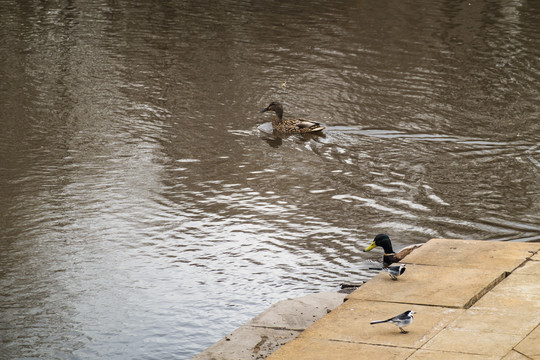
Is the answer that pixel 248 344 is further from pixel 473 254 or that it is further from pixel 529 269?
pixel 529 269

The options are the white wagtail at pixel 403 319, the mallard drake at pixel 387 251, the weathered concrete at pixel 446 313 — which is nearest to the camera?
the weathered concrete at pixel 446 313

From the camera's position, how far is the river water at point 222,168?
8.81 m

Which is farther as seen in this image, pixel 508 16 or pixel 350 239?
pixel 508 16

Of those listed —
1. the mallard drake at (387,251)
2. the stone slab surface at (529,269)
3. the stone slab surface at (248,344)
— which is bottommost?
the stone slab surface at (248,344)

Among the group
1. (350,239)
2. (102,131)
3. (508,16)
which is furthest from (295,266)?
(508,16)

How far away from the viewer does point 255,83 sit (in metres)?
19.3

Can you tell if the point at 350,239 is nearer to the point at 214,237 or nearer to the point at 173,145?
the point at 214,237

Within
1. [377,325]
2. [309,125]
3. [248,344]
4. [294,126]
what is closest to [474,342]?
[377,325]

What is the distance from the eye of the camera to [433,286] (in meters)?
7.61

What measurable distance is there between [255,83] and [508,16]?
15.6 m

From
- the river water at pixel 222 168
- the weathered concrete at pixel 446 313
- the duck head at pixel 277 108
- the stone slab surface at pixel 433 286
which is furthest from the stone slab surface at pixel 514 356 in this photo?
the duck head at pixel 277 108

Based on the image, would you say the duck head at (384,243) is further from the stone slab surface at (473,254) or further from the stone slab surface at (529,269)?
the stone slab surface at (529,269)

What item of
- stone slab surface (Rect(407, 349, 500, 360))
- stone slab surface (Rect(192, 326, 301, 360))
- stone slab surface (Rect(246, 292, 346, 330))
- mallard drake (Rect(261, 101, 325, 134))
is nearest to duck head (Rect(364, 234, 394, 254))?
stone slab surface (Rect(246, 292, 346, 330))

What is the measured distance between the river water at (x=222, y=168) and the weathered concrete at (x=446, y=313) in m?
1.44
